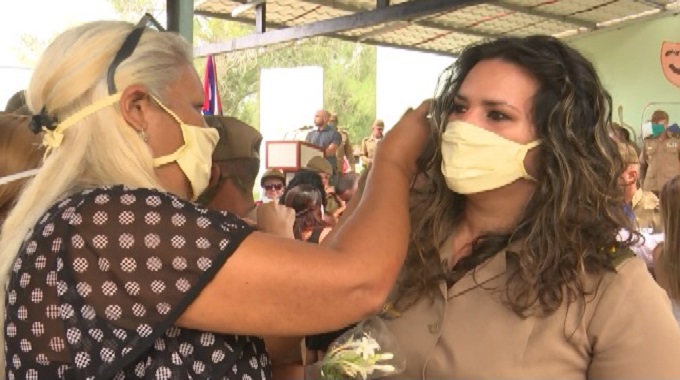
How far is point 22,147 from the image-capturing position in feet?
6.40

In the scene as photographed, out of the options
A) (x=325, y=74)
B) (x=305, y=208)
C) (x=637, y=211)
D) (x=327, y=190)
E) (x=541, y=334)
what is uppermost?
(x=541, y=334)

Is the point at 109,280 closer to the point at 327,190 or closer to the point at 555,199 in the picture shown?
the point at 555,199

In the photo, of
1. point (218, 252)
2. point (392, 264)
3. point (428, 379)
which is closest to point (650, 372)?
point (428, 379)

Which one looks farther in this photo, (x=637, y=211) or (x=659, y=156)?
(x=659, y=156)

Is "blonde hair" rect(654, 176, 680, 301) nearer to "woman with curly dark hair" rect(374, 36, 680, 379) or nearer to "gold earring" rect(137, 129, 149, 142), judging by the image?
"woman with curly dark hair" rect(374, 36, 680, 379)

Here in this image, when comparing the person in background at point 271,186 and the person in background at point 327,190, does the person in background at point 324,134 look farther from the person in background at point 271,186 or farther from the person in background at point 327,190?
the person in background at point 271,186

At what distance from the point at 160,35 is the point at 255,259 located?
55 cm

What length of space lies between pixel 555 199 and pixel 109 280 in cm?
109

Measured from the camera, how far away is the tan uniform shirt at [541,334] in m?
1.62

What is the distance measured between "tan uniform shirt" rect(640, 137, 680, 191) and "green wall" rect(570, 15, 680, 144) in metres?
2.84

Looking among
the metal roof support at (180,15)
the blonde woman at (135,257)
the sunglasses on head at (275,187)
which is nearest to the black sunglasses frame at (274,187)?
the sunglasses on head at (275,187)

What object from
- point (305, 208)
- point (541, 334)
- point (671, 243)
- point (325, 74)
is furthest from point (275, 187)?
point (325, 74)

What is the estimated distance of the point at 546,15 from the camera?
11.3 m

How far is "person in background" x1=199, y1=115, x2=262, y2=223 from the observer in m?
2.72
